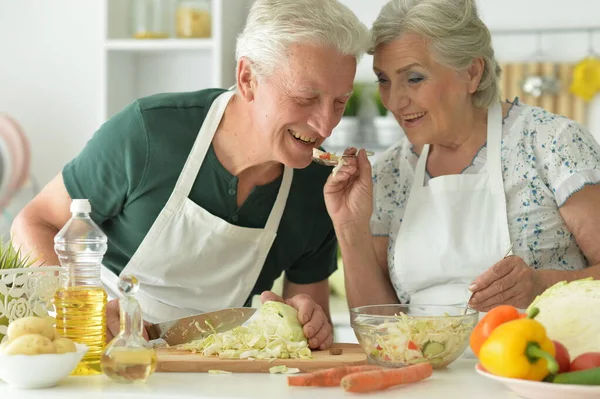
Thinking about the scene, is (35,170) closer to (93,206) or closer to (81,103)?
(81,103)

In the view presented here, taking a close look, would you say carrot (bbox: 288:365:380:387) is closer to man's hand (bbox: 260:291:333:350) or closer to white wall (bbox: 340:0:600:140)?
man's hand (bbox: 260:291:333:350)

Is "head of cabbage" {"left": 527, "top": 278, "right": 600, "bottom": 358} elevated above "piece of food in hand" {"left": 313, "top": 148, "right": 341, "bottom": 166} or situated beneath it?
situated beneath

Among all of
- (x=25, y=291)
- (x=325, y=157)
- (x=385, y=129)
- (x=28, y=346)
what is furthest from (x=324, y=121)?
(x=385, y=129)

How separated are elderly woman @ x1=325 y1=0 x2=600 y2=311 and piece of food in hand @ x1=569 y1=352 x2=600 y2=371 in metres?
0.73

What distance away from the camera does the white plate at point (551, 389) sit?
4.21ft

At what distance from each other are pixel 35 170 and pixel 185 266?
2331mm

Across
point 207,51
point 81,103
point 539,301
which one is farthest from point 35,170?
point 539,301

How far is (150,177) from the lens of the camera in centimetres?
218

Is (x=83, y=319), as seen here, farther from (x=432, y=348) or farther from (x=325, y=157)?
(x=325, y=157)

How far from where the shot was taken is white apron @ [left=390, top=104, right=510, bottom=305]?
2205 mm

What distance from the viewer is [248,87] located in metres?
2.13

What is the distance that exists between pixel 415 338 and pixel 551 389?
0.31 meters

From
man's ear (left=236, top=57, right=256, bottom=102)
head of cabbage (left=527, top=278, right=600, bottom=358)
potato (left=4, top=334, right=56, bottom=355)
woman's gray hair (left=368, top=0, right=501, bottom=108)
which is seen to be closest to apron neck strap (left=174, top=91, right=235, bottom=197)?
man's ear (left=236, top=57, right=256, bottom=102)

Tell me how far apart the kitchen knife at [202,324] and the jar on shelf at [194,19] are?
247 centimetres
